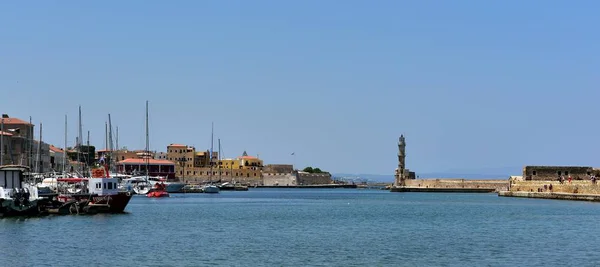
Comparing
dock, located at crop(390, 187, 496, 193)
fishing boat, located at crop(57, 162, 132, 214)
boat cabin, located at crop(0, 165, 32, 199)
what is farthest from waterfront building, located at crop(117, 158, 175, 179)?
boat cabin, located at crop(0, 165, 32, 199)

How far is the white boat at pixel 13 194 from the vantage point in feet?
159

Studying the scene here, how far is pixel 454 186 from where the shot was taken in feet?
416

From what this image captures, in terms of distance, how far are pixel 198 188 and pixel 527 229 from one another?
3475 inches

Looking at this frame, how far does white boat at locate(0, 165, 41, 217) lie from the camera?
→ 48.6 metres

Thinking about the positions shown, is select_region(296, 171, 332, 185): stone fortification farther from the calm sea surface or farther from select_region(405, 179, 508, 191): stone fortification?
the calm sea surface

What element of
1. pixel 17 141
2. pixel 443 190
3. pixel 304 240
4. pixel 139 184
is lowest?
pixel 304 240

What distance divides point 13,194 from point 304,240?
58.1ft

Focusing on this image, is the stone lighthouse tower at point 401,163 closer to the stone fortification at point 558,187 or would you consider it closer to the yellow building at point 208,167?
the stone fortification at point 558,187

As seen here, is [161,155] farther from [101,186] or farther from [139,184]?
[101,186]

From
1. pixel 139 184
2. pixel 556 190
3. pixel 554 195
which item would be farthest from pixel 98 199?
pixel 139 184

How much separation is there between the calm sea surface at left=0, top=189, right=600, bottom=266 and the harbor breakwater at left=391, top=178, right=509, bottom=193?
64374 millimetres

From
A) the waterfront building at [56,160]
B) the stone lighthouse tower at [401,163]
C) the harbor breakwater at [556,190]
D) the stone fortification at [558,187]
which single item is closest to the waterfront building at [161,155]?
the waterfront building at [56,160]

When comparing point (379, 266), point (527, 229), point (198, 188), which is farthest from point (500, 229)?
point (198, 188)

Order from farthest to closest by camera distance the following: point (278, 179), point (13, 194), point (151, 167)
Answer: point (278, 179)
point (151, 167)
point (13, 194)
